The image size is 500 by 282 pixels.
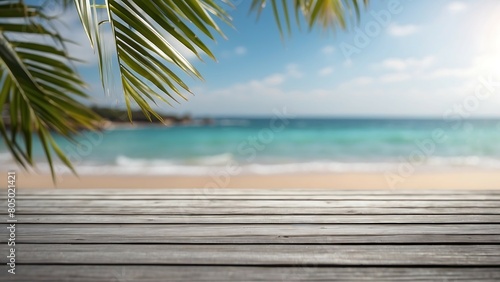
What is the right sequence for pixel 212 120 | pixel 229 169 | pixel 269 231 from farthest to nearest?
pixel 212 120 < pixel 229 169 < pixel 269 231

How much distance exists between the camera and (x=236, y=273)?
1.10 m

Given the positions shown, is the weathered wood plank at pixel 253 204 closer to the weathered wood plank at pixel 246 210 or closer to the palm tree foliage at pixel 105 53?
the weathered wood plank at pixel 246 210

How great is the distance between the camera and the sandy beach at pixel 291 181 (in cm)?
614

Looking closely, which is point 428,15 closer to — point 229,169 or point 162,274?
point 229,169

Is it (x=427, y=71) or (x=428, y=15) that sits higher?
(x=428, y=15)

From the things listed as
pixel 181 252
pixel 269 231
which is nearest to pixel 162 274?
pixel 181 252

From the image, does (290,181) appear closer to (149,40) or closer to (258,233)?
(258,233)

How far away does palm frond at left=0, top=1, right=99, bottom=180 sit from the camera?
1.55 m

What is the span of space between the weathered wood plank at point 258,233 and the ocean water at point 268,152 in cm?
636

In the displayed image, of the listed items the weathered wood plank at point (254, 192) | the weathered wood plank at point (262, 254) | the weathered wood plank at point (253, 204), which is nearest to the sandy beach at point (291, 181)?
the weathered wood plank at point (254, 192)

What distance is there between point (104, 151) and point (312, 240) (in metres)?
11.6

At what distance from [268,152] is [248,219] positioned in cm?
1014

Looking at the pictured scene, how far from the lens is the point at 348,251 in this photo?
49.8 inches

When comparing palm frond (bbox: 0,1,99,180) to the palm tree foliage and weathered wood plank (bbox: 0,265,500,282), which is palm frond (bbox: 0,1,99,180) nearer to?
the palm tree foliage
